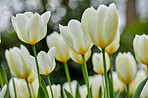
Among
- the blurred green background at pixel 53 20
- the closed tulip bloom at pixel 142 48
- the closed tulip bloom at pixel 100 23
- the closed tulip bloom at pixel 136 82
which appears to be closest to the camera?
the closed tulip bloom at pixel 100 23

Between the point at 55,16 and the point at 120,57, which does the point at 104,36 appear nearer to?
the point at 120,57

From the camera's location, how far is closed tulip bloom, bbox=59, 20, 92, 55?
0.47m

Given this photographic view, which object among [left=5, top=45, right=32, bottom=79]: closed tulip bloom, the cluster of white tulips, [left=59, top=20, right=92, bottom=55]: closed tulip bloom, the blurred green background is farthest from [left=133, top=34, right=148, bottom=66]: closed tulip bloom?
the blurred green background

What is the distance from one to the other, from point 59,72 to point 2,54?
47cm

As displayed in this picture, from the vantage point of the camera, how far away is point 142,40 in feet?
1.87

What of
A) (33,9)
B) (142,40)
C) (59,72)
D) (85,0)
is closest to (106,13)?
(142,40)

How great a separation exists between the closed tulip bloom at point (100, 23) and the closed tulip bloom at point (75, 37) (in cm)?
4

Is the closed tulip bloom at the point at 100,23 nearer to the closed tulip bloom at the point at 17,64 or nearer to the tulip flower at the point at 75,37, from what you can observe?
the tulip flower at the point at 75,37

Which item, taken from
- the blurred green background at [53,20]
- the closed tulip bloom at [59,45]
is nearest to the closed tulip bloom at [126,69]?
the closed tulip bloom at [59,45]

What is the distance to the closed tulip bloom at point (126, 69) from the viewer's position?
0.61 metres

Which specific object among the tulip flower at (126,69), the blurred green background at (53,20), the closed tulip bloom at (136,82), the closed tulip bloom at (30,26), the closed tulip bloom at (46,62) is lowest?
the closed tulip bloom at (136,82)

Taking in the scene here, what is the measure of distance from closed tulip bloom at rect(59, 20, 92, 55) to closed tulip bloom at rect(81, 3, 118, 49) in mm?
36

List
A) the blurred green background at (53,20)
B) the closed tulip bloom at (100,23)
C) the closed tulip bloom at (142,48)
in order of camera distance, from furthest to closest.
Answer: the blurred green background at (53,20), the closed tulip bloom at (142,48), the closed tulip bloom at (100,23)

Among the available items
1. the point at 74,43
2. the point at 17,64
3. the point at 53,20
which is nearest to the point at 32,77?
the point at 17,64
